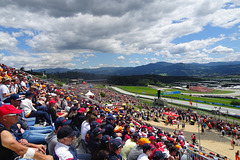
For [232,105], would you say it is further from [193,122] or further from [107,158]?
[107,158]

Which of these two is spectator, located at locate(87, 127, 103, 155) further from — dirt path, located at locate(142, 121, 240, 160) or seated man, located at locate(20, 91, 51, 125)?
dirt path, located at locate(142, 121, 240, 160)

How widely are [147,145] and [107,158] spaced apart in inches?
47.1

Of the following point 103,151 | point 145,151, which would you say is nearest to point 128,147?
point 145,151

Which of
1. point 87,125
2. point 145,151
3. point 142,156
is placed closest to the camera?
point 142,156

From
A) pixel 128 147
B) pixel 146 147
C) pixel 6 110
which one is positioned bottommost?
pixel 128 147

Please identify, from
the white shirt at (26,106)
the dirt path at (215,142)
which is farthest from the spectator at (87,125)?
the dirt path at (215,142)

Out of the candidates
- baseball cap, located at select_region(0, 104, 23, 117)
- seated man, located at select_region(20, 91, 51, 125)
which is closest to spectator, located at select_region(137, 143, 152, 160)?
baseball cap, located at select_region(0, 104, 23, 117)

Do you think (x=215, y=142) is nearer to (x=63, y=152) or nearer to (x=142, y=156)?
(x=142, y=156)

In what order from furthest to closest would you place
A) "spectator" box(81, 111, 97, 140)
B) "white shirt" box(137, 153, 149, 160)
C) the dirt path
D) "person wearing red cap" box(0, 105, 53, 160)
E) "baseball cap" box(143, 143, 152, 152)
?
the dirt path
"spectator" box(81, 111, 97, 140)
"baseball cap" box(143, 143, 152, 152)
"white shirt" box(137, 153, 149, 160)
"person wearing red cap" box(0, 105, 53, 160)

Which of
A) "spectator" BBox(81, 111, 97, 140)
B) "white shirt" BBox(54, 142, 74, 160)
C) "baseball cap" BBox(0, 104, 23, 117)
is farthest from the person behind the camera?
"spectator" BBox(81, 111, 97, 140)

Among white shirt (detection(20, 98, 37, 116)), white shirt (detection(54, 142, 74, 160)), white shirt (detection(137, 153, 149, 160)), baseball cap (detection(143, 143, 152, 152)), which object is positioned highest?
white shirt (detection(20, 98, 37, 116))

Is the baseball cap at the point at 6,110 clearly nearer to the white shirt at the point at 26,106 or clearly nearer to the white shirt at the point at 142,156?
the white shirt at the point at 142,156

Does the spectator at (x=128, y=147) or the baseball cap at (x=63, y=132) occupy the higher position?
the baseball cap at (x=63, y=132)

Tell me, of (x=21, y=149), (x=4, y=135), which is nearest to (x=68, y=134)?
(x=21, y=149)
